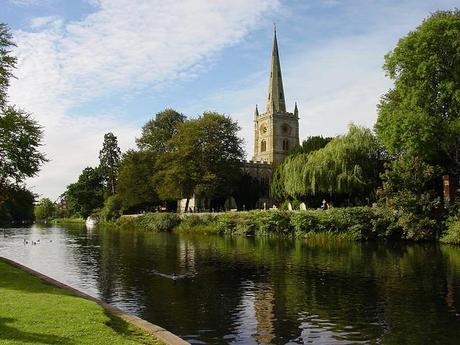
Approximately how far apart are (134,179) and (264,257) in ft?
186

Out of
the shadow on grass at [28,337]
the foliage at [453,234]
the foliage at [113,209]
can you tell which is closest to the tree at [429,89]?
the foliage at [453,234]

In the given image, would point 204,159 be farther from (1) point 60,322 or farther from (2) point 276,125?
(1) point 60,322

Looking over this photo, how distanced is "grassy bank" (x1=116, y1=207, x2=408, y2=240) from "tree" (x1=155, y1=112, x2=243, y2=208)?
15.8ft

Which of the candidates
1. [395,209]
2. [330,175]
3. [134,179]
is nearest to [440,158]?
[395,209]

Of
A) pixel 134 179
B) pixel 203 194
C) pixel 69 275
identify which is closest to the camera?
pixel 69 275

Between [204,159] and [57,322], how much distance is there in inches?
2536

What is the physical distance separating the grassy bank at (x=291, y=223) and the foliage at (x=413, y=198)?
207cm

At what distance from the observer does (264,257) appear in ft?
116

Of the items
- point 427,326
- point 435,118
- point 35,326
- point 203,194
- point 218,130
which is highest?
point 218,130

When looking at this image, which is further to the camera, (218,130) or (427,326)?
(218,130)

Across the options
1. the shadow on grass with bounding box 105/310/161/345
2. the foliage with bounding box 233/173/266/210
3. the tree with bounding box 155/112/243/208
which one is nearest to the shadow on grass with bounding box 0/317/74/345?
the shadow on grass with bounding box 105/310/161/345

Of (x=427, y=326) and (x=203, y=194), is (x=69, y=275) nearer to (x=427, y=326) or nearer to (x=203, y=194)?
(x=427, y=326)

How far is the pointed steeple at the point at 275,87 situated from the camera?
119m

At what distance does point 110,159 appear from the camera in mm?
113250
